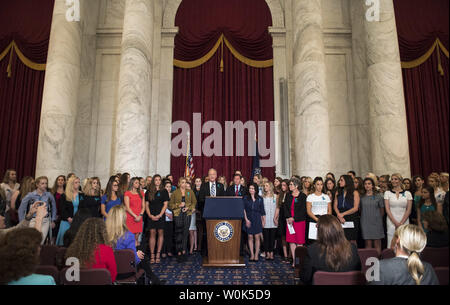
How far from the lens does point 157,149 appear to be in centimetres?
983

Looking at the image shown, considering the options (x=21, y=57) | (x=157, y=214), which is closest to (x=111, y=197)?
(x=157, y=214)

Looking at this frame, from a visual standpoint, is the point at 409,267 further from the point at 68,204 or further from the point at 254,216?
the point at 68,204

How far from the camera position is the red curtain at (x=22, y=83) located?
10.5 metres

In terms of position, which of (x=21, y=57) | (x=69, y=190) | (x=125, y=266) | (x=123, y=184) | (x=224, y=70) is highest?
(x=21, y=57)

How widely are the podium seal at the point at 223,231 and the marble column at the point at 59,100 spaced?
536 cm

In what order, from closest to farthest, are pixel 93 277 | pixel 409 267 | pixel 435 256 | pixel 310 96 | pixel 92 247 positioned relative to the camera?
pixel 409 267, pixel 93 277, pixel 92 247, pixel 435 256, pixel 310 96

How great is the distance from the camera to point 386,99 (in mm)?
7938

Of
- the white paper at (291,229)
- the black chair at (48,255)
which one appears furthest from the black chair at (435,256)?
the black chair at (48,255)

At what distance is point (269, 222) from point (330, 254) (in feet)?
11.0

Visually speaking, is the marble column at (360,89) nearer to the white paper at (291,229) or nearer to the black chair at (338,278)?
the white paper at (291,229)

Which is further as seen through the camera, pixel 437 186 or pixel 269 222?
pixel 269 222

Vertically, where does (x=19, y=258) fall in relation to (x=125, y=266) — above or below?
above
